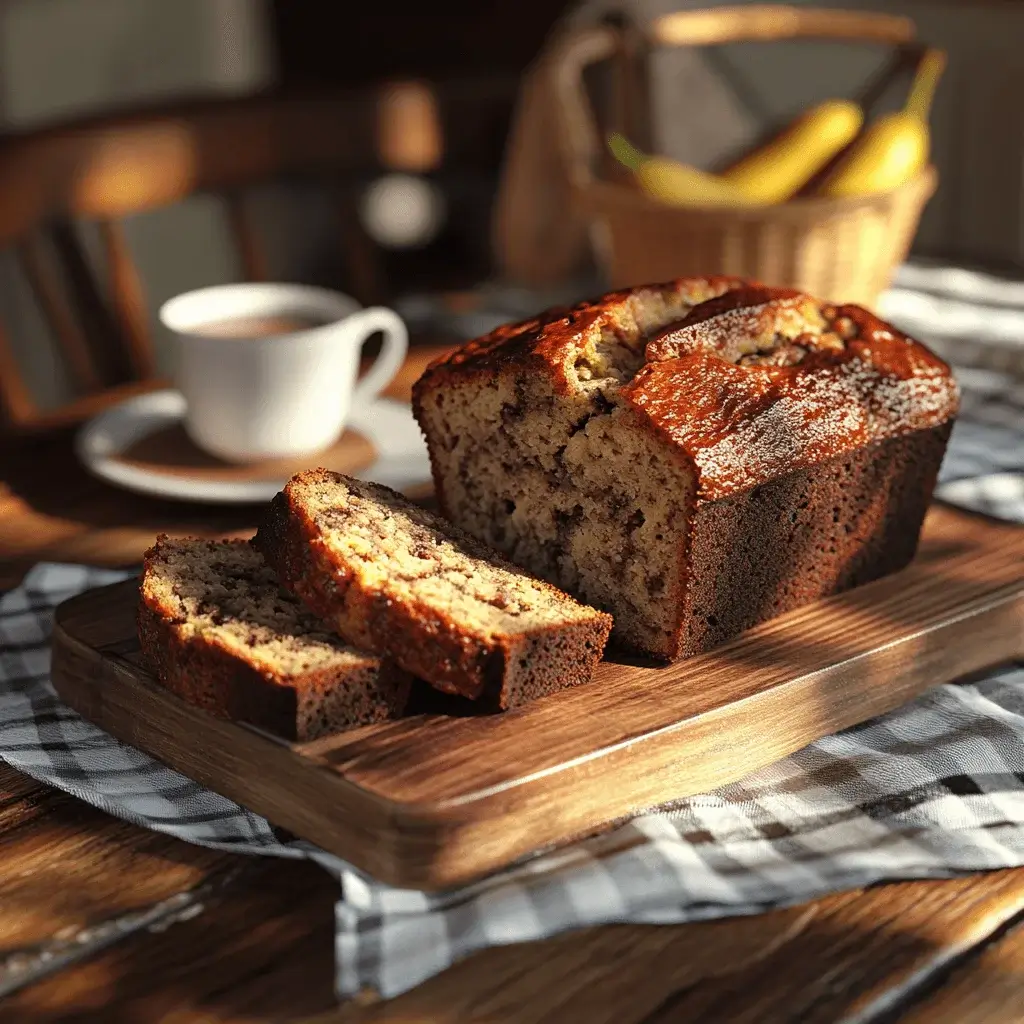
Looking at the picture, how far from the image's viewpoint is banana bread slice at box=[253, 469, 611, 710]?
4.76 ft

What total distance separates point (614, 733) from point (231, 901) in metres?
0.37

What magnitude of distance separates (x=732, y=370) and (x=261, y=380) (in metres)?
0.75

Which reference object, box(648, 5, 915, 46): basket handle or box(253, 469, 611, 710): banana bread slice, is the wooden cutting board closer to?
box(253, 469, 611, 710): banana bread slice

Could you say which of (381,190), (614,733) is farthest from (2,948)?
(381,190)

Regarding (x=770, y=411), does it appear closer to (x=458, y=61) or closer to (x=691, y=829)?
(x=691, y=829)

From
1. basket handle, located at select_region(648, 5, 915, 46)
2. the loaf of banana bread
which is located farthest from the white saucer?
basket handle, located at select_region(648, 5, 915, 46)

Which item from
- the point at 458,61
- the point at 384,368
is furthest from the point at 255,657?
the point at 458,61

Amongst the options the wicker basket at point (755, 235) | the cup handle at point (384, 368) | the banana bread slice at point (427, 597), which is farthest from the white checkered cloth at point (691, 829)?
the wicker basket at point (755, 235)

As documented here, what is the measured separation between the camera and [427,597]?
150 cm

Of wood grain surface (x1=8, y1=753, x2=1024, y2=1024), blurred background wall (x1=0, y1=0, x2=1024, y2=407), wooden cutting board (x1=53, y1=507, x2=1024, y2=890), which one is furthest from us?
blurred background wall (x1=0, y1=0, x2=1024, y2=407)

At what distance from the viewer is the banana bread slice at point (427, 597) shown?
1450mm

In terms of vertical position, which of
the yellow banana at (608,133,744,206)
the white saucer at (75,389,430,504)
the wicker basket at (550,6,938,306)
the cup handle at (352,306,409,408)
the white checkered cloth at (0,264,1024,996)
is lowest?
the white checkered cloth at (0,264,1024,996)

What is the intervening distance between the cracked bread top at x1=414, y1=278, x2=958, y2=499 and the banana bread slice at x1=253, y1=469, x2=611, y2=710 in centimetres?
17

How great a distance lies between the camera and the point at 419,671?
1455mm
